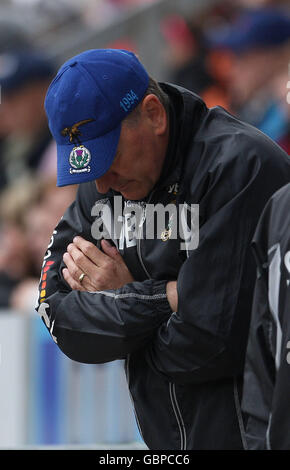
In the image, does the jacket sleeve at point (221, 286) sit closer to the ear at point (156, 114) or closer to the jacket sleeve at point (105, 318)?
the jacket sleeve at point (105, 318)

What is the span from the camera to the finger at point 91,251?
10.8 ft

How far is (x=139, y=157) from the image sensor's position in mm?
3170

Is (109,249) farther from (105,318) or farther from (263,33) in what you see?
(263,33)

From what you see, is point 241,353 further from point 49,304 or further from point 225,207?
point 49,304

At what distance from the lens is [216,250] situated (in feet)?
9.78

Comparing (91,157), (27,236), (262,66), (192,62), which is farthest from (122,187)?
(192,62)

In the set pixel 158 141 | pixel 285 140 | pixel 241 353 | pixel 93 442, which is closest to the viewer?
pixel 241 353

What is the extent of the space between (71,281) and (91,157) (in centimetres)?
48

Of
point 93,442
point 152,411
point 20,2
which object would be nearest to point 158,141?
point 152,411

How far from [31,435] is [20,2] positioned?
7.70m

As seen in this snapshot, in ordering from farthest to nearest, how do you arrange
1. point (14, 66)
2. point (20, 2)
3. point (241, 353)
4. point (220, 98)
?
1. point (20, 2)
2. point (14, 66)
3. point (220, 98)
4. point (241, 353)

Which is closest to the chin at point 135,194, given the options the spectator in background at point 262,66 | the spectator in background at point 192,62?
the spectator in background at point 262,66

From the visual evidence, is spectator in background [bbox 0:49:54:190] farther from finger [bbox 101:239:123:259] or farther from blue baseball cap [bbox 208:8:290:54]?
finger [bbox 101:239:123:259]

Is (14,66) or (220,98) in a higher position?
(14,66)
